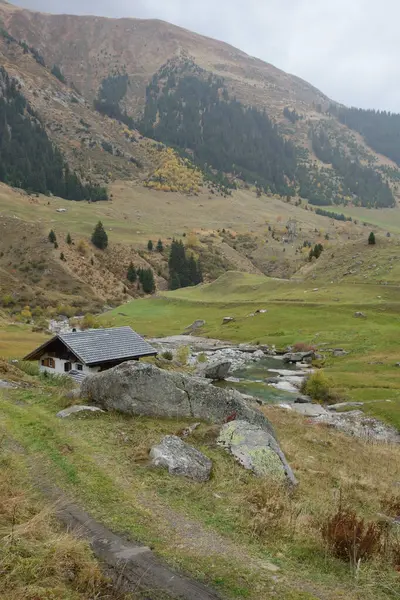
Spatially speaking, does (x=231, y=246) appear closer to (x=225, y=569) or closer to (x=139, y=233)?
(x=139, y=233)

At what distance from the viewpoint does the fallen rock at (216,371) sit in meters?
50.2

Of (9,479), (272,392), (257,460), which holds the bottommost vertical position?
(272,392)

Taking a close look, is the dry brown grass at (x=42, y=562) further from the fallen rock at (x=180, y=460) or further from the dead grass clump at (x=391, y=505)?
the dead grass clump at (x=391, y=505)

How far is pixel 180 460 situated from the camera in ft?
44.1

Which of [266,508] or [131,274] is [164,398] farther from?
[131,274]

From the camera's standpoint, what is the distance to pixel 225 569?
860 cm

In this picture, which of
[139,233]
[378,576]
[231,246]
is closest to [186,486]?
[378,576]

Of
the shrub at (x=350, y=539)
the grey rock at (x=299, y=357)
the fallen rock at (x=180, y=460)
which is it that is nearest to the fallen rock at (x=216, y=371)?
the grey rock at (x=299, y=357)

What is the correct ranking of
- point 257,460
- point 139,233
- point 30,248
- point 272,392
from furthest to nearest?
1. point 139,233
2. point 30,248
3. point 272,392
4. point 257,460

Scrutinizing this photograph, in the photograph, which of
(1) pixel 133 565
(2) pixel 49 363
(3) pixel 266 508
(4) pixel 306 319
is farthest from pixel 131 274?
(1) pixel 133 565

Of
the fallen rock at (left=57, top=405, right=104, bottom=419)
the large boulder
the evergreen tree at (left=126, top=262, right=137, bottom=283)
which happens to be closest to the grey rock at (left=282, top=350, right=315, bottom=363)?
the large boulder

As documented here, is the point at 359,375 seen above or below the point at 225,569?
below

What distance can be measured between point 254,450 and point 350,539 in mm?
5146

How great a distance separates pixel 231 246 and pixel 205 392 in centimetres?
17413
